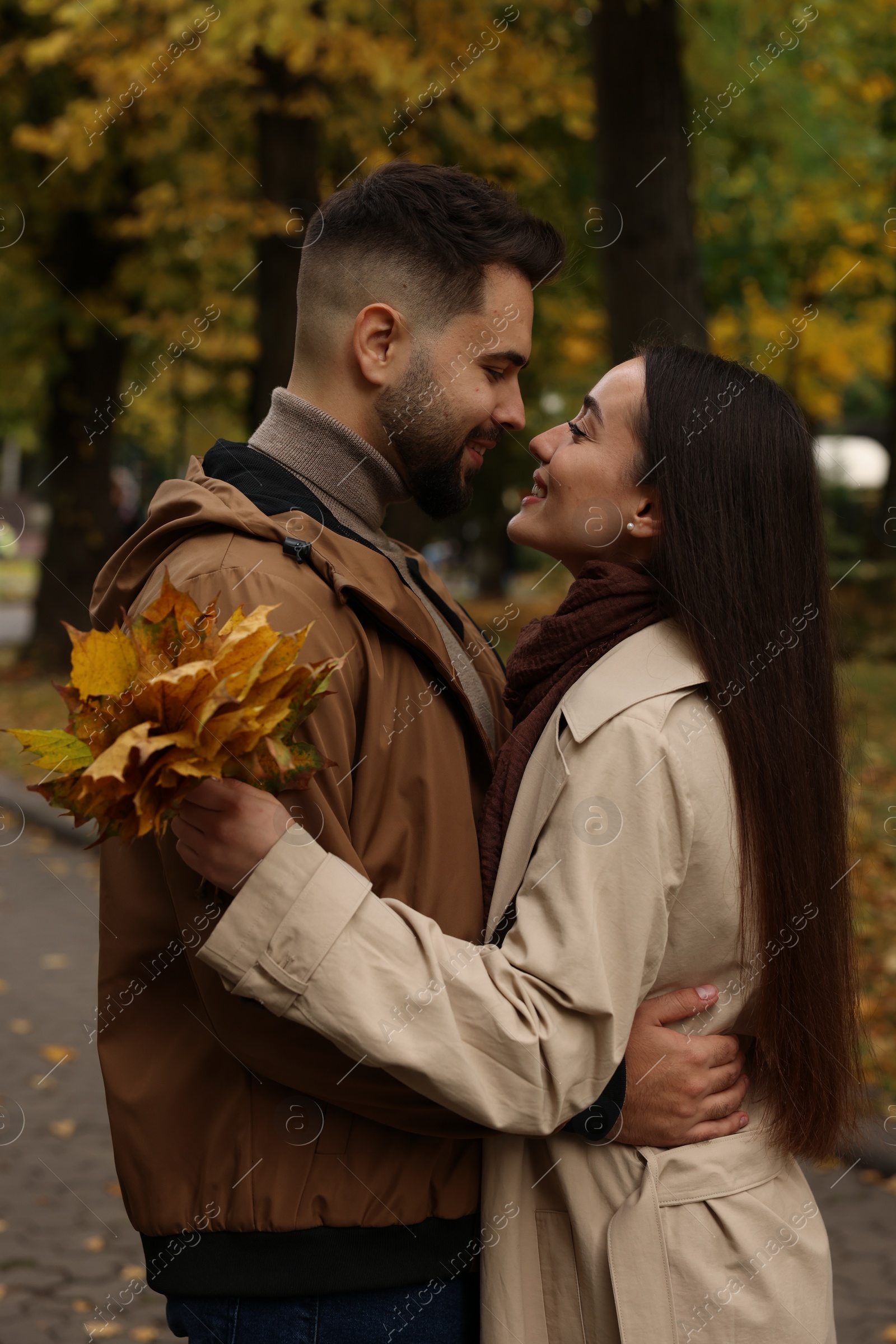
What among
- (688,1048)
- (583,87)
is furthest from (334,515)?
(583,87)

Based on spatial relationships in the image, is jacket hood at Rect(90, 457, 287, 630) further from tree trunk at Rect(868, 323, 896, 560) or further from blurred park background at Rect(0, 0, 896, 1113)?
tree trunk at Rect(868, 323, 896, 560)

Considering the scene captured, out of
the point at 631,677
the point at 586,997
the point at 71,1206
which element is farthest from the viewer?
the point at 71,1206

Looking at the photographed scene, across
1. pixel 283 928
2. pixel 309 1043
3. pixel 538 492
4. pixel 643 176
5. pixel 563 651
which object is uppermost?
pixel 643 176

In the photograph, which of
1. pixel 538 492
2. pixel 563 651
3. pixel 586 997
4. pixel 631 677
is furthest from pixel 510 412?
pixel 586 997

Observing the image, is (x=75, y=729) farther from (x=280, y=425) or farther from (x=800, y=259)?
(x=800, y=259)

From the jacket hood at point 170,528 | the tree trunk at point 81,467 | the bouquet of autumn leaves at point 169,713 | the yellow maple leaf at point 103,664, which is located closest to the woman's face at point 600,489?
the jacket hood at point 170,528

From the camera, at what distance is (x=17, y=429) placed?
66.8 feet

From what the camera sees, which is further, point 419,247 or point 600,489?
point 419,247

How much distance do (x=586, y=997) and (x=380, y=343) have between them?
124cm

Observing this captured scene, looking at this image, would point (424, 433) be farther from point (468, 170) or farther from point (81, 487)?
point (81, 487)

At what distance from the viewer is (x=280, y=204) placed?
9961 millimetres

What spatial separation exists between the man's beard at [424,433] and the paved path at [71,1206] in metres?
3.20

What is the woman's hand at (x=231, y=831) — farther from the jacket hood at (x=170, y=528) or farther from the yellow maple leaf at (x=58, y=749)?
the jacket hood at (x=170, y=528)

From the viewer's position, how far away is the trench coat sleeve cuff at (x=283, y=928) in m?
1.71
